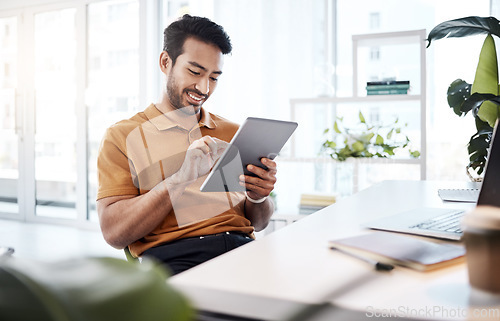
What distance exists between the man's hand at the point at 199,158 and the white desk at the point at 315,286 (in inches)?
18.9

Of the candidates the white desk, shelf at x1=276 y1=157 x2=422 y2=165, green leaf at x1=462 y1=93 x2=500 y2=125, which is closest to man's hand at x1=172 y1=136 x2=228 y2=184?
the white desk

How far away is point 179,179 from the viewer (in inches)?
52.0

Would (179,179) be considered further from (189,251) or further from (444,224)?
(444,224)

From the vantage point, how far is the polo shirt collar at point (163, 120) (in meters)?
1.51

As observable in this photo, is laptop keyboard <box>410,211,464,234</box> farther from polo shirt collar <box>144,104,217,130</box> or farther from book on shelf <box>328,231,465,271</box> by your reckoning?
polo shirt collar <box>144,104,217,130</box>

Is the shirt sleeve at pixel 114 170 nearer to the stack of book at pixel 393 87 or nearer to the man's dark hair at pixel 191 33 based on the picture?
the man's dark hair at pixel 191 33

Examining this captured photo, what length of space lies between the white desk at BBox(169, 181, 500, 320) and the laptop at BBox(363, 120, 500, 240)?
18 centimetres

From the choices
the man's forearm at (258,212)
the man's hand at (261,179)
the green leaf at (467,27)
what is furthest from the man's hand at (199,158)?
the green leaf at (467,27)

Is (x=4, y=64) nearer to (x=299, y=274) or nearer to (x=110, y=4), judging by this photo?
(x=110, y=4)

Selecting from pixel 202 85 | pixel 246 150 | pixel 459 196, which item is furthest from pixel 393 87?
pixel 246 150

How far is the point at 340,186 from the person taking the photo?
378cm

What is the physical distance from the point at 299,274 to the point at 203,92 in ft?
3.69

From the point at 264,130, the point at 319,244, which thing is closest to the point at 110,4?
the point at 264,130

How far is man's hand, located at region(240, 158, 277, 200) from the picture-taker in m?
1.31
